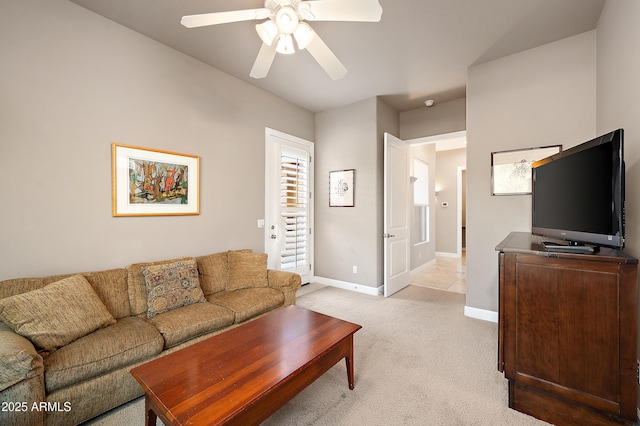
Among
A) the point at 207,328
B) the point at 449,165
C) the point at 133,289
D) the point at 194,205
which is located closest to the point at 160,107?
the point at 194,205

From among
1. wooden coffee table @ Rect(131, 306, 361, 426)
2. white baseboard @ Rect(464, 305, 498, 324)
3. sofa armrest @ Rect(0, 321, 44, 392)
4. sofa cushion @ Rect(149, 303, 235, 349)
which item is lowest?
white baseboard @ Rect(464, 305, 498, 324)

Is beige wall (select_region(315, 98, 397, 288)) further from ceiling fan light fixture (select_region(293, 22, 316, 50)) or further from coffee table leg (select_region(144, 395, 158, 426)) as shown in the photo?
coffee table leg (select_region(144, 395, 158, 426))

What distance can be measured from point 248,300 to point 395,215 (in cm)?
253

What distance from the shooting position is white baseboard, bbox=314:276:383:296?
13.3ft

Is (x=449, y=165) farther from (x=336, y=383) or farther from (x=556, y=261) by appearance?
(x=336, y=383)

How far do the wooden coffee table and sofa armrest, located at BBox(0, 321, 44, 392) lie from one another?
48 cm

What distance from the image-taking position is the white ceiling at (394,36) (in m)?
2.24

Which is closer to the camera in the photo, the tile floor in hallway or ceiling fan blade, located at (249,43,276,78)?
ceiling fan blade, located at (249,43,276,78)

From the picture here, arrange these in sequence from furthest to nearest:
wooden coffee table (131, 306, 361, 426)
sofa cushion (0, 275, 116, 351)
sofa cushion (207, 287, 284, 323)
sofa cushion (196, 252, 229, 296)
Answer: sofa cushion (196, 252, 229, 296) → sofa cushion (207, 287, 284, 323) → sofa cushion (0, 275, 116, 351) → wooden coffee table (131, 306, 361, 426)

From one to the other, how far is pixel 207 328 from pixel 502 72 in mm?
3929

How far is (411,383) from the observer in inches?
78.8

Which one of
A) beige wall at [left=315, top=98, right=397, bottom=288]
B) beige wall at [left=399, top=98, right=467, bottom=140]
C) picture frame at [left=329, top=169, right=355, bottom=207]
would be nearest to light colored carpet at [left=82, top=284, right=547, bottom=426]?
beige wall at [left=315, top=98, right=397, bottom=288]

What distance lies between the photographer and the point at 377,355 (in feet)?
7.82

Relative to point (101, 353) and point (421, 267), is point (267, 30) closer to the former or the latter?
point (101, 353)
